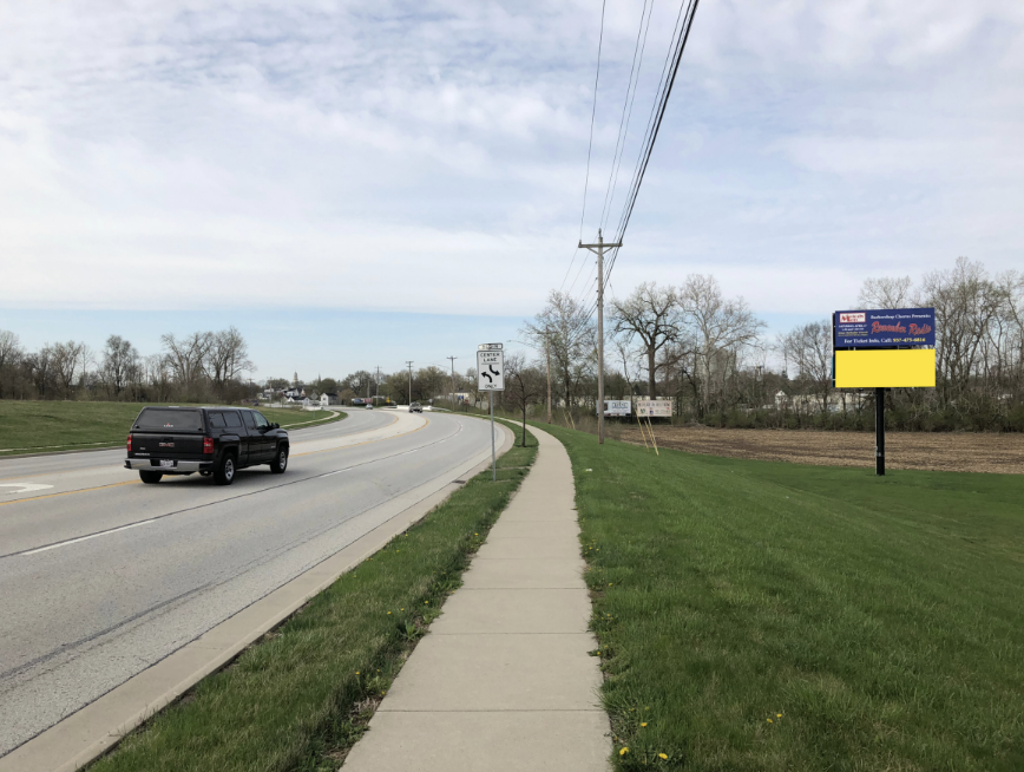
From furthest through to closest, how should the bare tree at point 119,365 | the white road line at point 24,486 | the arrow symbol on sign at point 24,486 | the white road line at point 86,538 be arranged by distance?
1. the bare tree at point 119,365
2. the arrow symbol on sign at point 24,486
3. the white road line at point 24,486
4. the white road line at point 86,538

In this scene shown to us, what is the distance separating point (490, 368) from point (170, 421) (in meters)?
7.32

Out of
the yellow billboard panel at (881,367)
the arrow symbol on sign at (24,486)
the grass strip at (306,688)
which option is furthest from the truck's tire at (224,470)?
the yellow billboard panel at (881,367)

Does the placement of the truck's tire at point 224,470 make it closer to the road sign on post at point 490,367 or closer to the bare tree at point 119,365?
the road sign on post at point 490,367

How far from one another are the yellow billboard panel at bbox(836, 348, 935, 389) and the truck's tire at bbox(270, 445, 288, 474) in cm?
2594

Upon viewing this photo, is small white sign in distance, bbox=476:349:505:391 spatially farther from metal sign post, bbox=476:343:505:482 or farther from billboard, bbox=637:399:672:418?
billboard, bbox=637:399:672:418

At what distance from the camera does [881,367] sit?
3278 centimetres

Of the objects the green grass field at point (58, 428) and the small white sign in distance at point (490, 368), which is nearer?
the small white sign in distance at point (490, 368)

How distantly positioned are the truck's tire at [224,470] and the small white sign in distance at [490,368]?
20.0ft

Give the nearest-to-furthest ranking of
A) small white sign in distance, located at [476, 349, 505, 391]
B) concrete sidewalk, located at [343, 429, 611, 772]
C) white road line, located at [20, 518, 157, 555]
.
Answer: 1. concrete sidewalk, located at [343, 429, 611, 772]
2. white road line, located at [20, 518, 157, 555]
3. small white sign in distance, located at [476, 349, 505, 391]

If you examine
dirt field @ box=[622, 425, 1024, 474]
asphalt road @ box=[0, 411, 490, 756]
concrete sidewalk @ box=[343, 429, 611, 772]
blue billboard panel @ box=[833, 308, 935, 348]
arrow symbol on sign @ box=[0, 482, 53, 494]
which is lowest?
dirt field @ box=[622, 425, 1024, 474]

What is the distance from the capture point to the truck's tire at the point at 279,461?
18233 millimetres

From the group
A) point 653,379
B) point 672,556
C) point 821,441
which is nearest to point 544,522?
point 672,556

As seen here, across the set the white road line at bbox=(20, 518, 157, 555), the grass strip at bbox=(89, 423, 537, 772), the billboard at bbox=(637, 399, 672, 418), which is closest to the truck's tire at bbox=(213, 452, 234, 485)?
the white road line at bbox=(20, 518, 157, 555)

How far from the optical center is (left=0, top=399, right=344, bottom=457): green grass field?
25953mm
